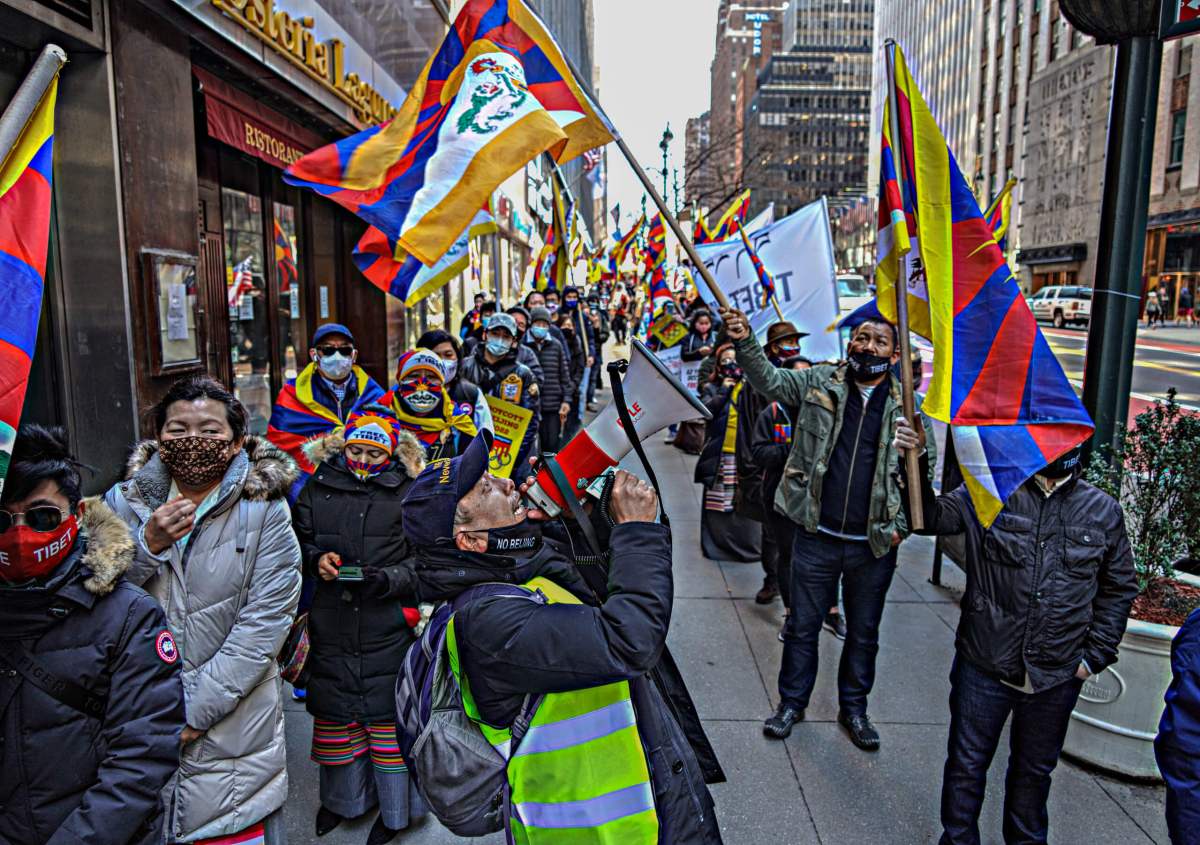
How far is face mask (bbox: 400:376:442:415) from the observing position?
16.0 feet

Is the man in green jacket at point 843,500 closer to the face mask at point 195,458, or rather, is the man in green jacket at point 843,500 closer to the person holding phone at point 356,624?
the person holding phone at point 356,624

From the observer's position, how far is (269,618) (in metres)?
2.89

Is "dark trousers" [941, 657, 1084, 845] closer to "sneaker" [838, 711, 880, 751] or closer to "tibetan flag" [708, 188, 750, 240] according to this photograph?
"sneaker" [838, 711, 880, 751]

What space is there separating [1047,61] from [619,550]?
67.9m

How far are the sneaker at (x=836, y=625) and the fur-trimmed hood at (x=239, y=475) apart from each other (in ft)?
13.0

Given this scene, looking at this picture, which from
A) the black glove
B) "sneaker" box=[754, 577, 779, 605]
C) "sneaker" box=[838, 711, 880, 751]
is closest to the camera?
the black glove

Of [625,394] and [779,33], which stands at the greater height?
A: [779,33]

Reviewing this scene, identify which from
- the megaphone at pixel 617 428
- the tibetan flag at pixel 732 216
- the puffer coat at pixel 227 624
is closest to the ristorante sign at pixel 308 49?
the tibetan flag at pixel 732 216

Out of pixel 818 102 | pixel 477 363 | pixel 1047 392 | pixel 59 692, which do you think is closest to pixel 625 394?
pixel 59 692

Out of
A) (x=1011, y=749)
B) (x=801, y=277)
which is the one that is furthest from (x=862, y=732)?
(x=801, y=277)

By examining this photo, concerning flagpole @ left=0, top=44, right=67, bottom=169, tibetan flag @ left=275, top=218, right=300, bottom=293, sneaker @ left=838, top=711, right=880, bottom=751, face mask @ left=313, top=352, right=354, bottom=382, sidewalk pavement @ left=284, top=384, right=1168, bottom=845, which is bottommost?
sidewalk pavement @ left=284, top=384, right=1168, bottom=845

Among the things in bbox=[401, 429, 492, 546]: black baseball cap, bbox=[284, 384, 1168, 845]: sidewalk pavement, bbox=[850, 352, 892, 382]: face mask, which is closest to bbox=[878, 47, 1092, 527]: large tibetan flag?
bbox=[850, 352, 892, 382]: face mask

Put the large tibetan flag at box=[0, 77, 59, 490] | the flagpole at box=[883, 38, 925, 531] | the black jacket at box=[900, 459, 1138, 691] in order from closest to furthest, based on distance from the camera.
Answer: the large tibetan flag at box=[0, 77, 59, 490] → the black jacket at box=[900, 459, 1138, 691] → the flagpole at box=[883, 38, 925, 531]

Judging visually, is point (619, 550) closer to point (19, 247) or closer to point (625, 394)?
point (625, 394)
